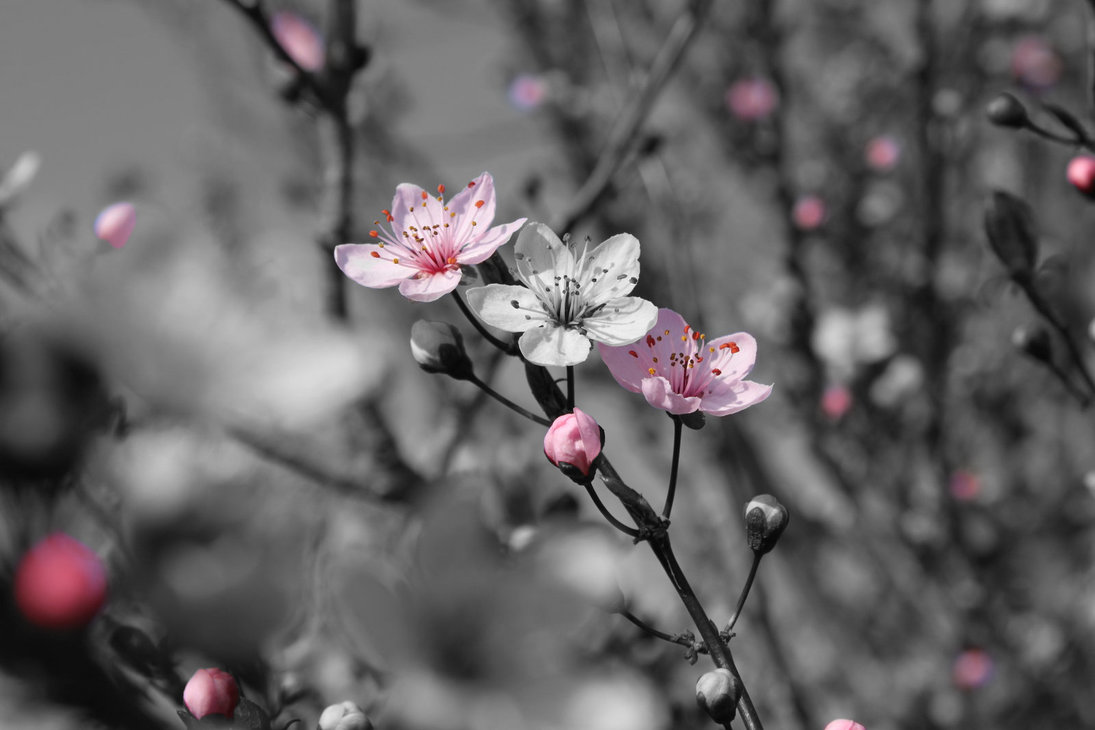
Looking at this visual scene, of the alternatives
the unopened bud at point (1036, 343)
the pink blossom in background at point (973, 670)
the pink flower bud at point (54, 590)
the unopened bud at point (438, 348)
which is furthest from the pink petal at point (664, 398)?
the pink blossom in background at point (973, 670)

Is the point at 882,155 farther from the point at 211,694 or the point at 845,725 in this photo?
the point at 211,694

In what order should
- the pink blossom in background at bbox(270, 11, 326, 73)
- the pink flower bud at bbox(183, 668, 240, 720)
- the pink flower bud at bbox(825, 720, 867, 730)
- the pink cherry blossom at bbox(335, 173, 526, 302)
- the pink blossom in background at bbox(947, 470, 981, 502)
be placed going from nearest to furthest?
the pink flower bud at bbox(183, 668, 240, 720), the pink flower bud at bbox(825, 720, 867, 730), the pink cherry blossom at bbox(335, 173, 526, 302), the pink blossom in background at bbox(270, 11, 326, 73), the pink blossom in background at bbox(947, 470, 981, 502)

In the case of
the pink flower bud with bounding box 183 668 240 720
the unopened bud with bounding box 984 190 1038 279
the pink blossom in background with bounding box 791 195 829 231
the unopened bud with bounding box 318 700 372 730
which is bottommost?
the pink blossom in background with bounding box 791 195 829 231

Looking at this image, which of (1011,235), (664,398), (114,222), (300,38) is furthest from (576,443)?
(300,38)

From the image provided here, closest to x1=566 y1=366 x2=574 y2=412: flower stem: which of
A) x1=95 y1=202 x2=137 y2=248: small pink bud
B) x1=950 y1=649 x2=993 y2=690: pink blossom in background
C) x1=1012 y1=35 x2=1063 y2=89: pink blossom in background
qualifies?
x1=95 y1=202 x2=137 y2=248: small pink bud

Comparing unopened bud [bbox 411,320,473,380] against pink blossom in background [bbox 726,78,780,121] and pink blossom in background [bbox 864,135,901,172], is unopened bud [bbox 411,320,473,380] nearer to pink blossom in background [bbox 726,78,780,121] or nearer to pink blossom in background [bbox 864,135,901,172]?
pink blossom in background [bbox 726,78,780,121]

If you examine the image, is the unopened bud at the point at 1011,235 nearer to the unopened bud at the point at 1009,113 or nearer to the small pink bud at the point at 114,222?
the unopened bud at the point at 1009,113

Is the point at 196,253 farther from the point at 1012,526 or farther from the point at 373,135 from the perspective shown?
the point at 1012,526
